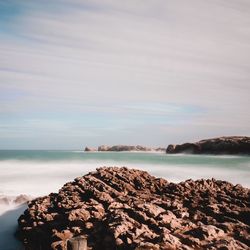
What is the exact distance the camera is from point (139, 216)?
8047 mm

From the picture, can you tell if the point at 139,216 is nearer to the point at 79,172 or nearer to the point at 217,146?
the point at 79,172

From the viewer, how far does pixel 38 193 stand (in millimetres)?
19219

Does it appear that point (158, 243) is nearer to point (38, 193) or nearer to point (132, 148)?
point (38, 193)

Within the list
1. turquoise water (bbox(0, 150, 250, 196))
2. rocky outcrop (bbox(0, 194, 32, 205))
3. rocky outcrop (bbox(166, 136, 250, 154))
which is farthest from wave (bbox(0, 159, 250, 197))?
rocky outcrop (bbox(166, 136, 250, 154))

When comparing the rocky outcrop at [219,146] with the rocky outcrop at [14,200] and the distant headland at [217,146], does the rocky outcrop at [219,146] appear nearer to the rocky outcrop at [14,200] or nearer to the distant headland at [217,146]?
the distant headland at [217,146]

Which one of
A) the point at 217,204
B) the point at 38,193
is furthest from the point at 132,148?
the point at 217,204

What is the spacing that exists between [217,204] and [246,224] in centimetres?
120

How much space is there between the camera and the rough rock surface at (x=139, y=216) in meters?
6.93

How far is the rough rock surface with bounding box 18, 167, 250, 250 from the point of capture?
6930 mm

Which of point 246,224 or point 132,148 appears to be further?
point 132,148

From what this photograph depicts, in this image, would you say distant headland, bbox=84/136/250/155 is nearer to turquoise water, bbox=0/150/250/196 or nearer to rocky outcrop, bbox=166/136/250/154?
rocky outcrop, bbox=166/136/250/154

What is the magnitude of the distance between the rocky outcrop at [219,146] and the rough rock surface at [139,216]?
6268 cm

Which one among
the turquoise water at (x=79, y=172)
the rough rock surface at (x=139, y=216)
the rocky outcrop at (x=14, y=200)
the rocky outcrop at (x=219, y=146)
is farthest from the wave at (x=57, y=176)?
the rocky outcrop at (x=219, y=146)

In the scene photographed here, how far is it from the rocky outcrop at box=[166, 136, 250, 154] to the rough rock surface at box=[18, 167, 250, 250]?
2468 inches
